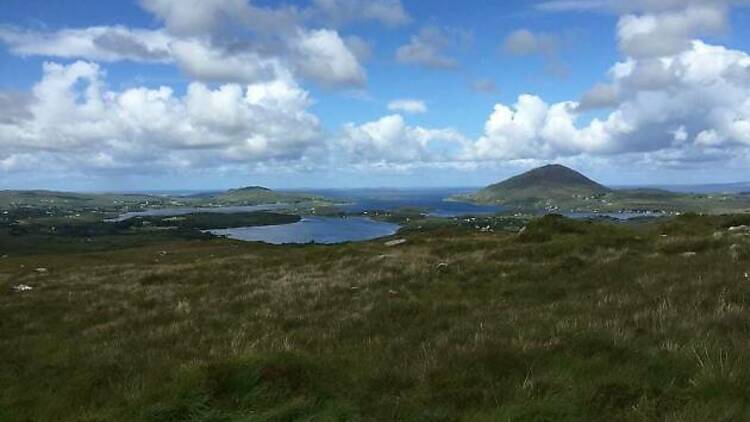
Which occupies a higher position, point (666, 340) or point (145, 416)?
point (666, 340)

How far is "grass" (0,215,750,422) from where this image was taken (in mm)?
7180

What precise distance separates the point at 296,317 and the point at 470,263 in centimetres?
1108

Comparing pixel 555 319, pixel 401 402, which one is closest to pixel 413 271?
pixel 555 319

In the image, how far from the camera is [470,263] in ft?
76.8

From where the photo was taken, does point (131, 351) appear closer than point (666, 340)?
No

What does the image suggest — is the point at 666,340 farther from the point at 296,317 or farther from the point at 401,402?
the point at 296,317

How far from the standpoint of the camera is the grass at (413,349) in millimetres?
7180

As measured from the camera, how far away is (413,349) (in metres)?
9.92

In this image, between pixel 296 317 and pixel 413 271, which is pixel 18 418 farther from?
pixel 413 271

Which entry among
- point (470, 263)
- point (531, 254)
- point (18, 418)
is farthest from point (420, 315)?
point (531, 254)

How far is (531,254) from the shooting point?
2502 cm

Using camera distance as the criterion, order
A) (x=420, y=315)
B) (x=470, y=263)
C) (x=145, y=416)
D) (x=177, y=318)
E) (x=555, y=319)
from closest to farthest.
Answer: (x=145, y=416) → (x=555, y=319) → (x=420, y=315) → (x=177, y=318) → (x=470, y=263)

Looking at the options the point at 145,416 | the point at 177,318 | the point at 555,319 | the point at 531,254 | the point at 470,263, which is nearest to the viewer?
the point at 145,416

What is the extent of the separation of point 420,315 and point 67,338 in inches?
331
